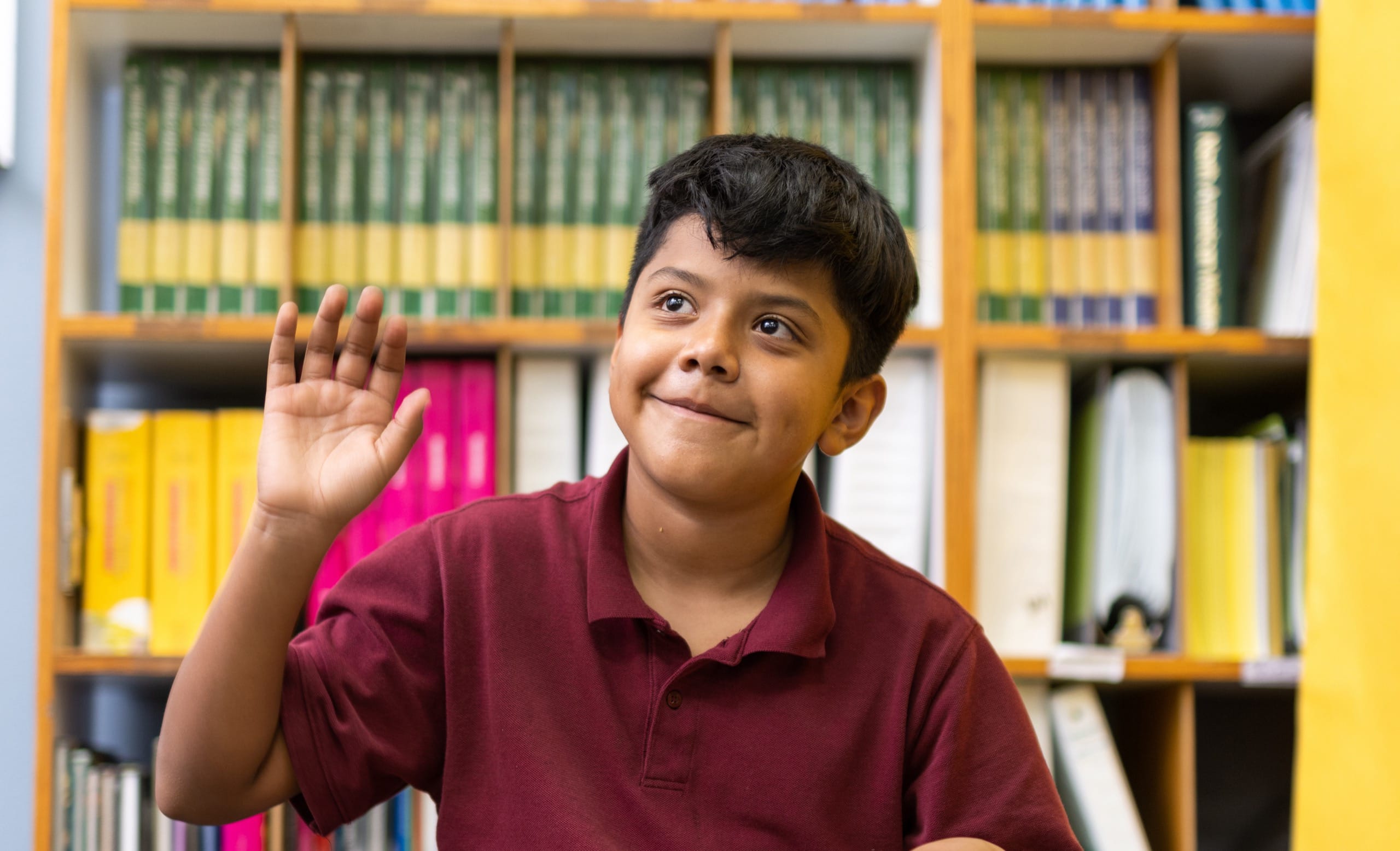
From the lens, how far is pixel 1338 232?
1.38 meters

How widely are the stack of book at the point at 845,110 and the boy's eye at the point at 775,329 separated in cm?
66

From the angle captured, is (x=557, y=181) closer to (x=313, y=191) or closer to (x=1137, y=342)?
(x=313, y=191)

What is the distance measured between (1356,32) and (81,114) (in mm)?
1545

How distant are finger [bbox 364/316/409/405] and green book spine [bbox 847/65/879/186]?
2.75ft

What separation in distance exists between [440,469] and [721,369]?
668 millimetres

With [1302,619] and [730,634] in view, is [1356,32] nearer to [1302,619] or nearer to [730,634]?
[1302,619]

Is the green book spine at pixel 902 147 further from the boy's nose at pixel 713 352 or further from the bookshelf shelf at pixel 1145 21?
the boy's nose at pixel 713 352

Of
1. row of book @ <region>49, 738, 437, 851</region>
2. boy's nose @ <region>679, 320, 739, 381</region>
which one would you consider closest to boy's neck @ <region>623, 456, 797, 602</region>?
boy's nose @ <region>679, 320, 739, 381</region>

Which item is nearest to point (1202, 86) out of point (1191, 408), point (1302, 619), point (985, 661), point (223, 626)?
point (1191, 408)

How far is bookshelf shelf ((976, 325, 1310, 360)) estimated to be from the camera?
56.9 inches

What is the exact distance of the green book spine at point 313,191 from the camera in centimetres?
149

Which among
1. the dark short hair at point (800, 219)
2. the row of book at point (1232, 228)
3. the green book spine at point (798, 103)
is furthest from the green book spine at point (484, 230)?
the row of book at point (1232, 228)

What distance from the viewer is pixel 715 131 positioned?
1519mm

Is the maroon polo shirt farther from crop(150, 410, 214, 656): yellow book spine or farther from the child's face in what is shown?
crop(150, 410, 214, 656): yellow book spine
